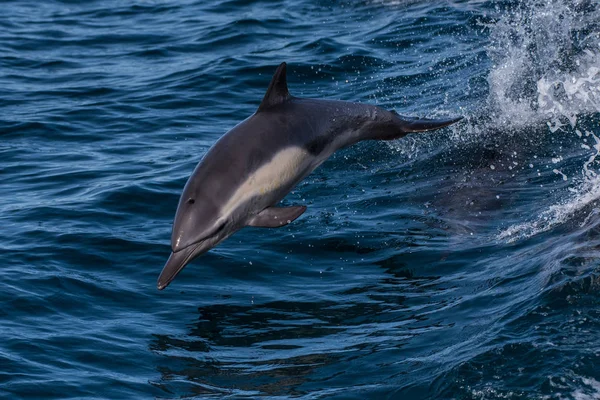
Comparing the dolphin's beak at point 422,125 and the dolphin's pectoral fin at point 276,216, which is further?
the dolphin's beak at point 422,125

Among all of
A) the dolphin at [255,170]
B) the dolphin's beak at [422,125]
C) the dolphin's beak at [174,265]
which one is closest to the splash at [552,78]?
the dolphin's beak at [422,125]

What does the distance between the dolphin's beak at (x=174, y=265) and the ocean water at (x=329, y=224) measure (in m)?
0.79

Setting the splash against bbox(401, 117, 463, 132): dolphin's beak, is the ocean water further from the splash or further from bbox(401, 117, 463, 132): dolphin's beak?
bbox(401, 117, 463, 132): dolphin's beak

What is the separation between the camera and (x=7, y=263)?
10750 millimetres

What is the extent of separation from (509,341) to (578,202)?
3.08 meters

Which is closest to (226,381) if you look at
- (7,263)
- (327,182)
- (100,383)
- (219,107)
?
(100,383)

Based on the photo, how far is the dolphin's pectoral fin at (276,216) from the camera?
332 inches

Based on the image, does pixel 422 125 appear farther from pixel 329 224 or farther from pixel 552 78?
pixel 552 78

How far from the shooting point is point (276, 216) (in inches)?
335

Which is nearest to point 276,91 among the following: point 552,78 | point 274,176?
point 274,176

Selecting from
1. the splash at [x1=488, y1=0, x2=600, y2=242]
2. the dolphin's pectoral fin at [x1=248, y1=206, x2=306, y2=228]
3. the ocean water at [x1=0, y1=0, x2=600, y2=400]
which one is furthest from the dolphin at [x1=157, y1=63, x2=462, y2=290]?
the splash at [x1=488, y1=0, x2=600, y2=242]

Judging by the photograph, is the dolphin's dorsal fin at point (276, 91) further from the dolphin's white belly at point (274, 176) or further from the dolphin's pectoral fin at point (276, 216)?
the dolphin's pectoral fin at point (276, 216)

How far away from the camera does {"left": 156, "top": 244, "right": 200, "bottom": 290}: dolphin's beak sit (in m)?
8.09

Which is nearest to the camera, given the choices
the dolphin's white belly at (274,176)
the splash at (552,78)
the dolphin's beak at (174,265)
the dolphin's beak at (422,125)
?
the dolphin's beak at (174,265)
